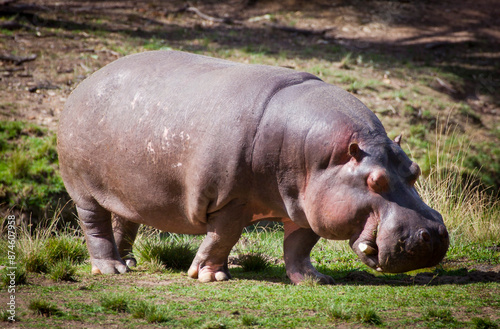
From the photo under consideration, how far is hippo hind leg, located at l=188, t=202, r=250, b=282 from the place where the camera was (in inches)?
204

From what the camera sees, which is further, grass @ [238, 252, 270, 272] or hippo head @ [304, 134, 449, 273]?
grass @ [238, 252, 270, 272]

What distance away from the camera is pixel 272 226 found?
9922mm

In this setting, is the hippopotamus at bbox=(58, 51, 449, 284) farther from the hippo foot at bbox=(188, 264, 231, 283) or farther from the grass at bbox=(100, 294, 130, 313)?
the grass at bbox=(100, 294, 130, 313)

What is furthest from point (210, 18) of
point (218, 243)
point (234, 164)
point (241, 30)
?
point (234, 164)

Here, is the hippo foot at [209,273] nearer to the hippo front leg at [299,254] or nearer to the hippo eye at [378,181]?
the hippo front leg at [299,254]

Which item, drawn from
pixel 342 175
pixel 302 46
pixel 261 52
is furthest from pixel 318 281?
pixel 302 46

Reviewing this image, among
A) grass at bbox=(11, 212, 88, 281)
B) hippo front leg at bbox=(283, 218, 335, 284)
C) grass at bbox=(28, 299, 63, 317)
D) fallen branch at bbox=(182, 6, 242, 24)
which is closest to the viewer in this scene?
grass at bbox=(28, 299, 63, 317)

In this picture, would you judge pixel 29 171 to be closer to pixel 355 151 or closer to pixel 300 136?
pixel 300 136

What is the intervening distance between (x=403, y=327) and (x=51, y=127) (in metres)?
8.14

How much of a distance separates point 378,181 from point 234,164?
1.16 metres

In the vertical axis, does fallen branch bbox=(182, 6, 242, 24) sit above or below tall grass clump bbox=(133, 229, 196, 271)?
above

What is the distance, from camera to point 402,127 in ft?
38.5

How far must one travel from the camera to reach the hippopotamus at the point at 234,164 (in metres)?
4.59

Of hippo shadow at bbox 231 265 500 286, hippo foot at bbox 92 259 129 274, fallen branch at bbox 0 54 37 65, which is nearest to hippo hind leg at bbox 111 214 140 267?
hippo foot at bbox 92 259 129 274
